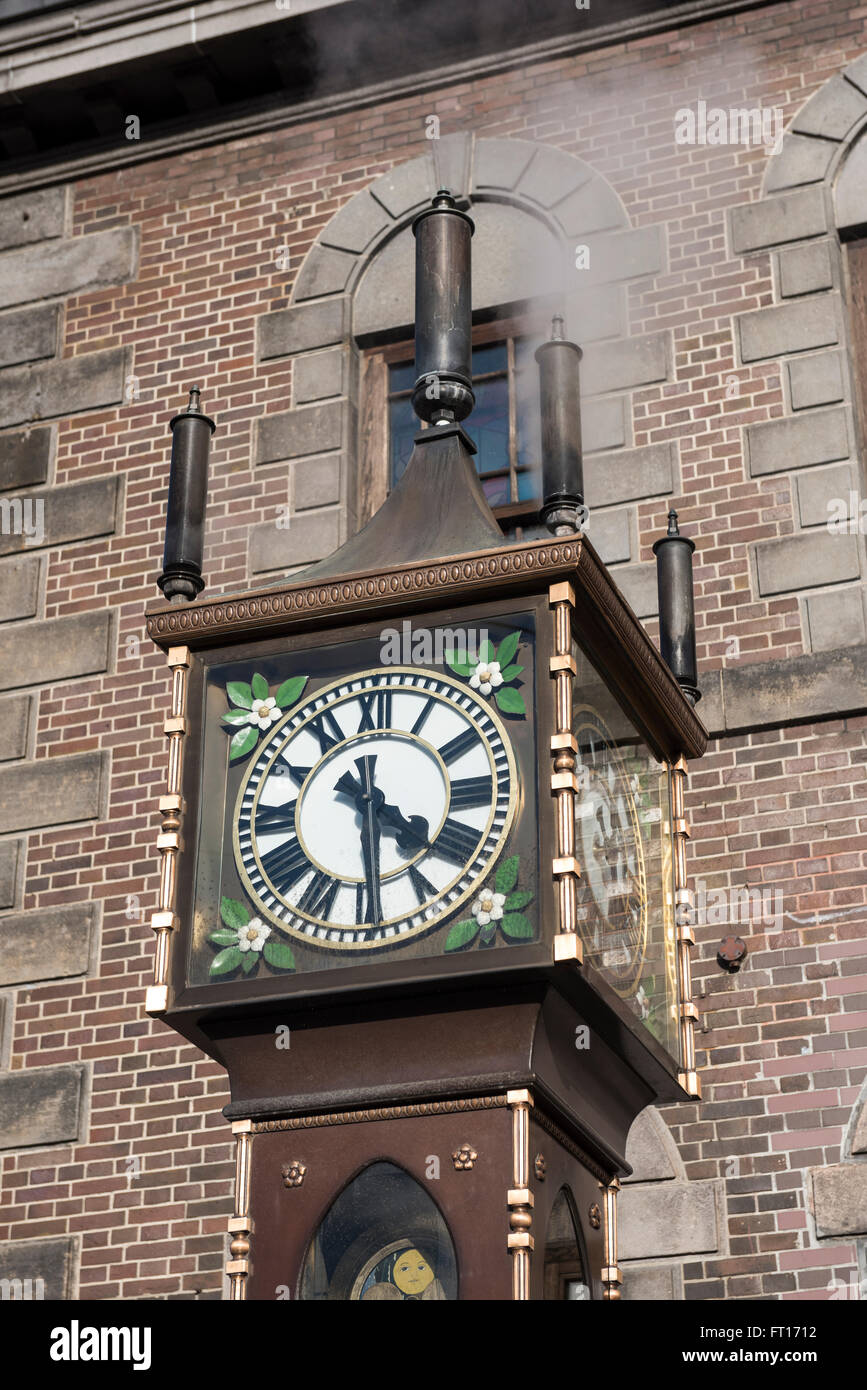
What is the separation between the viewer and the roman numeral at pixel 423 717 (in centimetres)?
Result: 441

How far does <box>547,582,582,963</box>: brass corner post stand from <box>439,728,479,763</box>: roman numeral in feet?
0.60

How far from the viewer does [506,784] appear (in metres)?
4.27

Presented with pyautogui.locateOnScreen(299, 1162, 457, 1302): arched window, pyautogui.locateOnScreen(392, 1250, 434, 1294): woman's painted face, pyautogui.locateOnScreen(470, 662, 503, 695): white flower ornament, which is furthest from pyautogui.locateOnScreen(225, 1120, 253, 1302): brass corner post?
pyautogui.locateOnScreen(470, 662, 503, 695): white flower ornament

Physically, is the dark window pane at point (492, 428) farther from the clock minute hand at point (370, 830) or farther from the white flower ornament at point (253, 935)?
the white flower ornament at point (253, 935)

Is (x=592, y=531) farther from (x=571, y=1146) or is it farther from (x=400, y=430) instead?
(x=571, y=1146)

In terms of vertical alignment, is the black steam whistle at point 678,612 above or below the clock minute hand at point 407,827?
above

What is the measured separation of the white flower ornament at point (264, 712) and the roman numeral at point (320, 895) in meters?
0.41

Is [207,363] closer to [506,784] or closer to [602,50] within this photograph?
[602,50]

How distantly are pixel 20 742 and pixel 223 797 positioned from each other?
4.75m

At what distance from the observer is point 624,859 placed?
15.2ft

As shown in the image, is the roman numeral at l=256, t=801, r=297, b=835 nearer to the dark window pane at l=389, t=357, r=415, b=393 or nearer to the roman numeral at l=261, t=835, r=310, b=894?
the roman numeral at l=261, t=835, r=310, b=894

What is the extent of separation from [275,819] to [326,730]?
0.74ft

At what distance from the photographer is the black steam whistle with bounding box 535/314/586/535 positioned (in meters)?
4.65

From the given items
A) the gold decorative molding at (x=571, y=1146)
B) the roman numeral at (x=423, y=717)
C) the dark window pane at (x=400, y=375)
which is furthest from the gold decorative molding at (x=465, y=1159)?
the dark window pane at (x=400, y=375)
